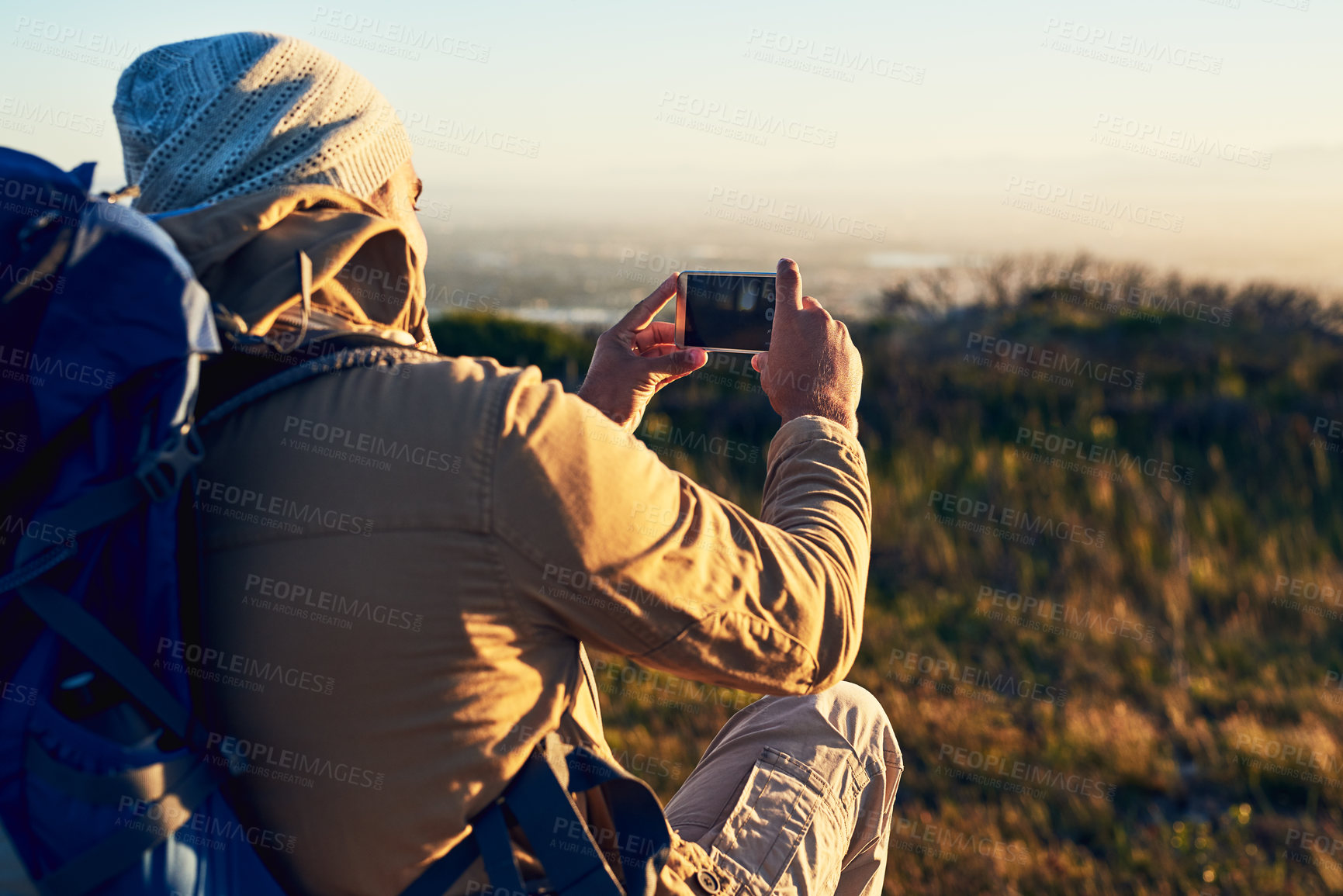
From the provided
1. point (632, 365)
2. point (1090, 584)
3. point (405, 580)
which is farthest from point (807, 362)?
point (1090, 584)

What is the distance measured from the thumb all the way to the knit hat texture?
82cm

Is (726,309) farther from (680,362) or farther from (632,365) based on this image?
(632,365)

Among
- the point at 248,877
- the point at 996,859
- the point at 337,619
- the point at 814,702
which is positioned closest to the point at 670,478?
the point at 337,619

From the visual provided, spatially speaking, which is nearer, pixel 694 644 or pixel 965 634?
pixel 694 644

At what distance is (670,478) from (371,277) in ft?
1.79

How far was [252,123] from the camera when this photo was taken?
1604 mm

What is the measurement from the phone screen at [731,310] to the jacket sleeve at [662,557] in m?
0.64

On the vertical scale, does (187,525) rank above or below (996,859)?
above

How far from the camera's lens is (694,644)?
4.84 feet

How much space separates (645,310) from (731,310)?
10.3 inches

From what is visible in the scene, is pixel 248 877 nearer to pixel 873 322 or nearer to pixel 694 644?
pixel 694 644

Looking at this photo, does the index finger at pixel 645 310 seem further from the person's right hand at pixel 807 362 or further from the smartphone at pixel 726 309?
the person's right hand at pixel 807 362

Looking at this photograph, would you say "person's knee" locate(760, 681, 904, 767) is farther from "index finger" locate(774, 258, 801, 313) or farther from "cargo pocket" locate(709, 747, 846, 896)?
"index finger" locate(774, 258, 801, 313)

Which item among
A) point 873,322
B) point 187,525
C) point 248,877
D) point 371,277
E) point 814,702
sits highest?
point 371,277
